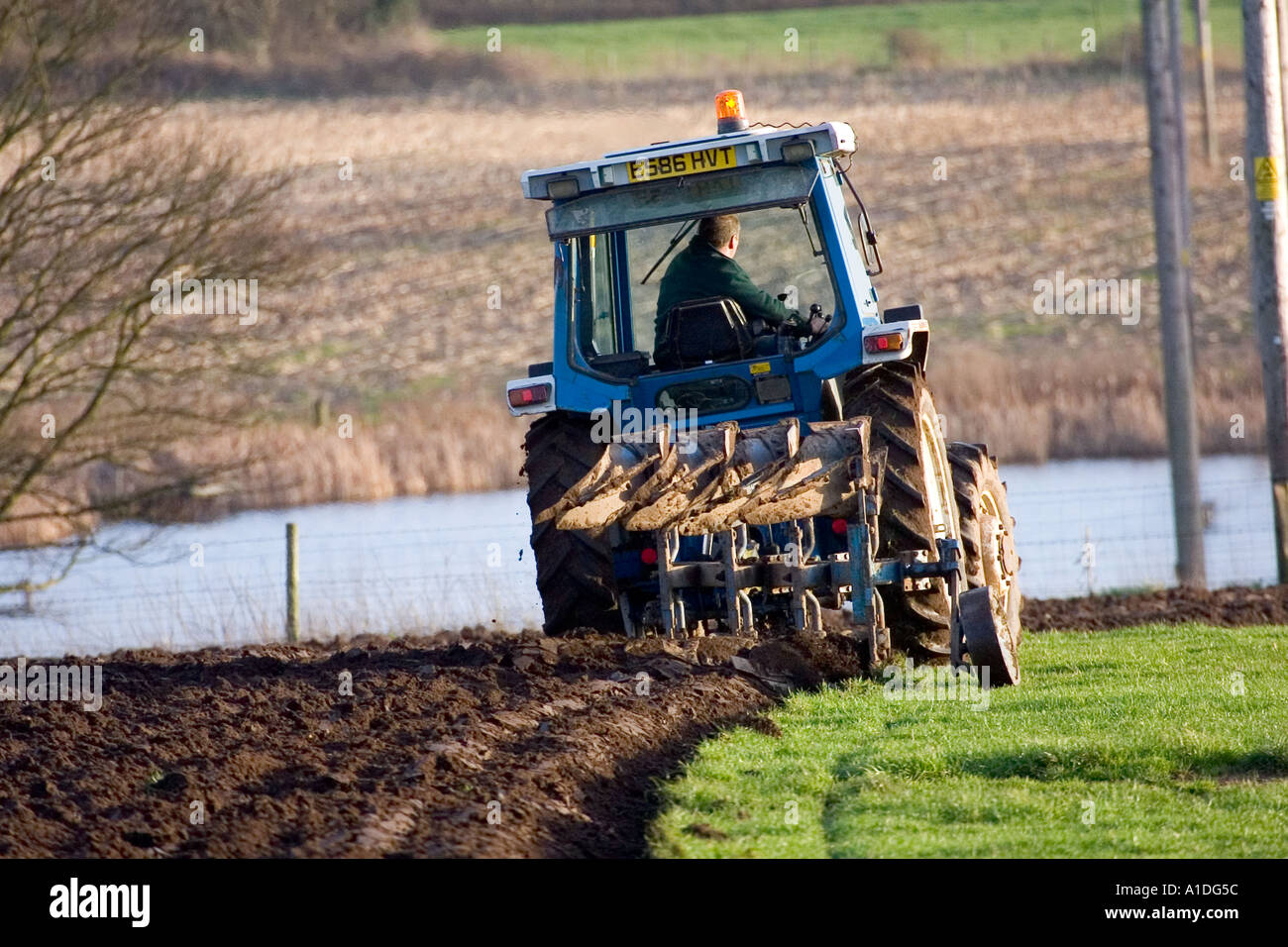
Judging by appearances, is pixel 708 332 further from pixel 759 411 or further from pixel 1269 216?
pixel 1269 216

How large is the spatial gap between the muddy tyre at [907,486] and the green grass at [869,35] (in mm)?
25688

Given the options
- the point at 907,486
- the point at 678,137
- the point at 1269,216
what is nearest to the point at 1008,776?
the point at 907,486

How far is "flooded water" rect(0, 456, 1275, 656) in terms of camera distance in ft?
49.1

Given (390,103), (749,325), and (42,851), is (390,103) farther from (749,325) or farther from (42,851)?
(42,851)

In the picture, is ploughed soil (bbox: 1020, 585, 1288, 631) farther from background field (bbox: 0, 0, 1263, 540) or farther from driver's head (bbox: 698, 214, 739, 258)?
background field (bbox: 0, 0, 1263, 540)

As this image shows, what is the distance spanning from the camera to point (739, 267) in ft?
31.2

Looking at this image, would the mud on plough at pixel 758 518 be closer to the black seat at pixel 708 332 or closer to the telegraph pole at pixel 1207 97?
the black seat at pixel 708 332

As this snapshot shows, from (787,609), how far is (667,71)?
90.8ft

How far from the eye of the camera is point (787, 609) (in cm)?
909

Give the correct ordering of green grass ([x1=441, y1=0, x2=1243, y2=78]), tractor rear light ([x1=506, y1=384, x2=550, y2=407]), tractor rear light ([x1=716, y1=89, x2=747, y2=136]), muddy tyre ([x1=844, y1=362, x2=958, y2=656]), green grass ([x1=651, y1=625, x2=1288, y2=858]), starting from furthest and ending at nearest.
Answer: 1. green grass ([x1=441, y1=0, x2=1243, y2=78])
2. tractor rear light ([x1=716, y1=89, x2=747, y2=136])
3. tractor rear light ([x1=506, y1=384, x2=550, y2=407])
4. muddy tyre ([x1=844, y1=362, x2=958, y2=656])
5. green grass ([x1=651, y1=625, x2=1288, y2=858])

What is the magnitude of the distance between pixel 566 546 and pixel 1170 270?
907 cm

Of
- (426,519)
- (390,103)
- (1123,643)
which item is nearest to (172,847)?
(1123,643)

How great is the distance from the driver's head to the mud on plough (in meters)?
1.25

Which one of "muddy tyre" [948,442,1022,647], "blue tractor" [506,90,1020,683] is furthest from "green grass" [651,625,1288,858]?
"muddy tyre" [948,442,1022,647]
